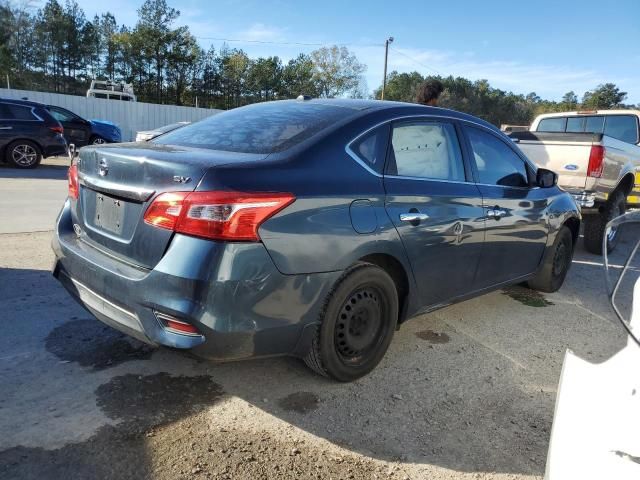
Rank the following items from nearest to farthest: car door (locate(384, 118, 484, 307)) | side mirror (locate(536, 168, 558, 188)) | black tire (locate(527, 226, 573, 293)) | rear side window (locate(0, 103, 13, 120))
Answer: car door (locate(384, 118, 484, 307)), side mirror (locate(536, 168, 558, 188)), black tire (locate(527, 226, 573, 293)), rear side window (locate(0, 103, 13, 120))

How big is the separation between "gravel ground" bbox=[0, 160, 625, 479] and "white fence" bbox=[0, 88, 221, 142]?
23.0 m

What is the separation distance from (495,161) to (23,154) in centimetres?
1315

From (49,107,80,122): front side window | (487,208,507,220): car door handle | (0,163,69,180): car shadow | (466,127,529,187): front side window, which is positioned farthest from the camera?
(49,107,80,122): front side window

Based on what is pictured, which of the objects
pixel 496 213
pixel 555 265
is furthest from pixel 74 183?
pixel 555 265

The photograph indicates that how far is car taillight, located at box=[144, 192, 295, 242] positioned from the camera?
2.27 meters

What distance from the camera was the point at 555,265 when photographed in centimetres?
499

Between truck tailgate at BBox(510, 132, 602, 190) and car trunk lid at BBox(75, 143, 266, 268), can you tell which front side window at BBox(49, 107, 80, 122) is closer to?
truck tailgate at BBox(510, 132, 602, 190)

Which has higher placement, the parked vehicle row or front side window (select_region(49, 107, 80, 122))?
front side window (select_region(49, 107, 80, 122))

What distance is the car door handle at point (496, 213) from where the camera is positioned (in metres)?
3.70

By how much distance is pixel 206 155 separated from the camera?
263cm

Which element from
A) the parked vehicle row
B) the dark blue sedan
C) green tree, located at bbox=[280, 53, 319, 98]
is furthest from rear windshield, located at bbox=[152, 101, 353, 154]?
green tree, located at bbox=[280, 53, 319, 98]

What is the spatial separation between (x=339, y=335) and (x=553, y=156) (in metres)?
5.29

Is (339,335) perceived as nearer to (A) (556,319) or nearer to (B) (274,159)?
(B) (274,159)

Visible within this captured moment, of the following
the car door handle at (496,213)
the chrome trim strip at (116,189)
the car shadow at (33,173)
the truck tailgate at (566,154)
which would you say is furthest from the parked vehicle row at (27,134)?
the car door handle at (496,213)
